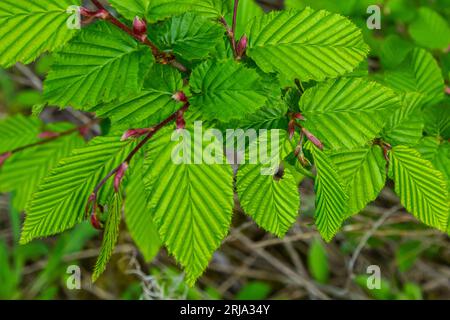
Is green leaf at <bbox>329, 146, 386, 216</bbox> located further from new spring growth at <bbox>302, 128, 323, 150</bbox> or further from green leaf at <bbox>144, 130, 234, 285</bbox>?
green leaf at <bbox>144, 130, 234, 285</bbox>

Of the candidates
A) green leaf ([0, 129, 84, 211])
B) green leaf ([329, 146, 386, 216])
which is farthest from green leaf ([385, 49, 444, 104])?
green leaf ([0, 129, 84, 211])

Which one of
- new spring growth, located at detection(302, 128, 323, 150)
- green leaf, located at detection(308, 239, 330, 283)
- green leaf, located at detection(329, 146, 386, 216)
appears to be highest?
new spring growth, located at detection(302, 128, 323, 150)

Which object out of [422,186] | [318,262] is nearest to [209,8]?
[422,186]

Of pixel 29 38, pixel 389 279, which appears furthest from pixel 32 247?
pixel 29 38

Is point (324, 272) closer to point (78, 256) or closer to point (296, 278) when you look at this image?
point (296, 278)

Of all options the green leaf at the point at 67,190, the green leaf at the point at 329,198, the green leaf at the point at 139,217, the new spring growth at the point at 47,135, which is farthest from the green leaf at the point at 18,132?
the green leaf at the point at 329,198

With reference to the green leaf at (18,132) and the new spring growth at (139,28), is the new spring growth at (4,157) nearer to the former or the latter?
the green leaf at (18,132)
